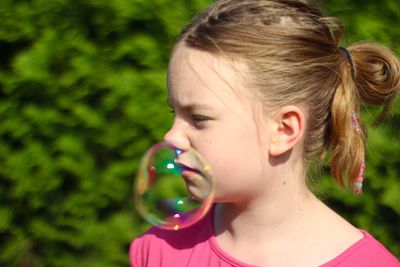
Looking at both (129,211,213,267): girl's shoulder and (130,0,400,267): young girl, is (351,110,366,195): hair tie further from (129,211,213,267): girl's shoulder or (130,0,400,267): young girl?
(129,211,213,267): girl's shoulder

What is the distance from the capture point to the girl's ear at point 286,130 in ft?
7.16

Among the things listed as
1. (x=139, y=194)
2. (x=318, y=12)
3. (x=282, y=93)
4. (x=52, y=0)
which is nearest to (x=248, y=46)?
(x=282, y=93)

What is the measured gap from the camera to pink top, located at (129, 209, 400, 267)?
2.18 m

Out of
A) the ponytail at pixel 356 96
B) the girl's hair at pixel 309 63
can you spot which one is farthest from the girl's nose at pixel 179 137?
the ponytail at pixel 356 96

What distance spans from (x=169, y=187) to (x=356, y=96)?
722 millimetres

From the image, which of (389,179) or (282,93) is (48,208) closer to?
(389,179)

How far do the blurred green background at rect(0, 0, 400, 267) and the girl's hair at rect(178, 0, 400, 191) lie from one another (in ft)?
2.67

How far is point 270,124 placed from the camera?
217cm

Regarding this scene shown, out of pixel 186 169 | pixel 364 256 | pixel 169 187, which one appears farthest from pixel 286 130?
pixel 169 187

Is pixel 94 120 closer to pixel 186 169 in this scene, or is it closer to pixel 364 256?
pixel 186 169

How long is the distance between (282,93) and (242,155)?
0.77 ft

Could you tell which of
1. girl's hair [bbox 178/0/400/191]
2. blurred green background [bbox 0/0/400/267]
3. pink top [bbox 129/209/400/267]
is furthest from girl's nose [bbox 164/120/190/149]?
blurred green background [bbox 0/0/400/267]

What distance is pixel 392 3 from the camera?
3.25 m

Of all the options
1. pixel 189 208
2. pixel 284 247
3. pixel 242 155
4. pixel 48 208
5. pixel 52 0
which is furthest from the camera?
pixel 48 208
